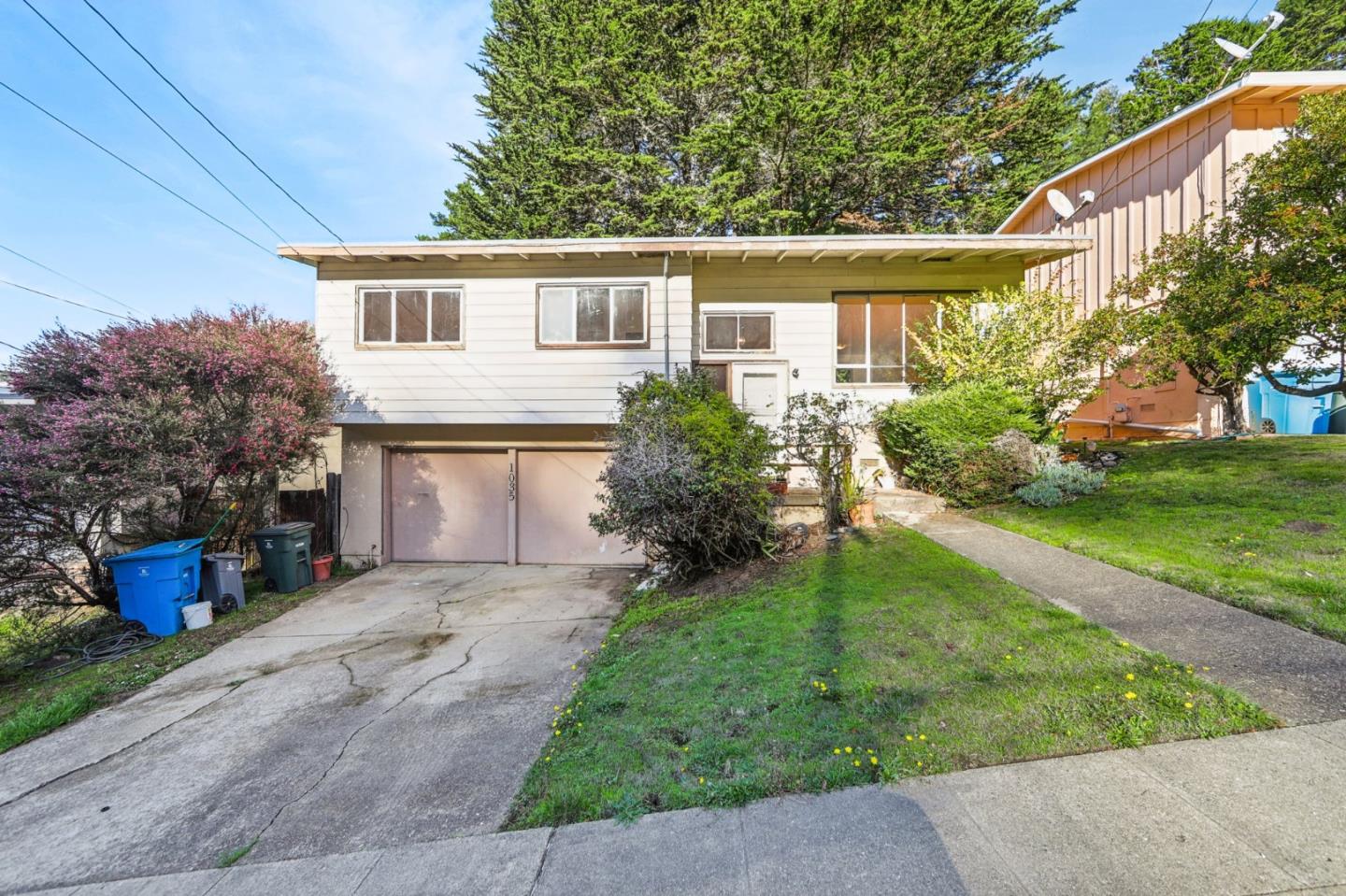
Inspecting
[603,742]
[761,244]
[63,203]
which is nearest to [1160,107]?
[761,244]

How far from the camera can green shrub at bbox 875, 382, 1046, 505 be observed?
24.2 feet

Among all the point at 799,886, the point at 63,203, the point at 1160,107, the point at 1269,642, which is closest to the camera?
the point at 799,886

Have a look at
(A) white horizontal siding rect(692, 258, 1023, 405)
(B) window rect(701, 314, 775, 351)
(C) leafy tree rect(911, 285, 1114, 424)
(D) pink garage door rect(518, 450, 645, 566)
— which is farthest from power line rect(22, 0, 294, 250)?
(C) leafy tree rect(911, 285, 1114, 424)

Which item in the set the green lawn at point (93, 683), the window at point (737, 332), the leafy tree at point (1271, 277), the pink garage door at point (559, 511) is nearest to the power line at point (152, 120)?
the pink garage door at point (559, 511)

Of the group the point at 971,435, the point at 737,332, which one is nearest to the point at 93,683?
the point at 737,332

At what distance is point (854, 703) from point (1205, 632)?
7.25ft

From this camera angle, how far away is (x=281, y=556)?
306 inches

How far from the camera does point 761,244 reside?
8.49 metres

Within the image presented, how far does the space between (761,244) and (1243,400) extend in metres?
8.22

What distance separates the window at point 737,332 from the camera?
373 inches

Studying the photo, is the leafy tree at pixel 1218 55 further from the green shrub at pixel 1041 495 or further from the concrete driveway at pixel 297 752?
the concrete driveway at pixel 297 752

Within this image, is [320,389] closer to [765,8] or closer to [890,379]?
[890,379]

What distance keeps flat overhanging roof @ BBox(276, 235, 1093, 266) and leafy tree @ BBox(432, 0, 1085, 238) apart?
18.9 feet

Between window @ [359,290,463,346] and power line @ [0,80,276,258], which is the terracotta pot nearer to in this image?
window @ [359,290,463,346]
